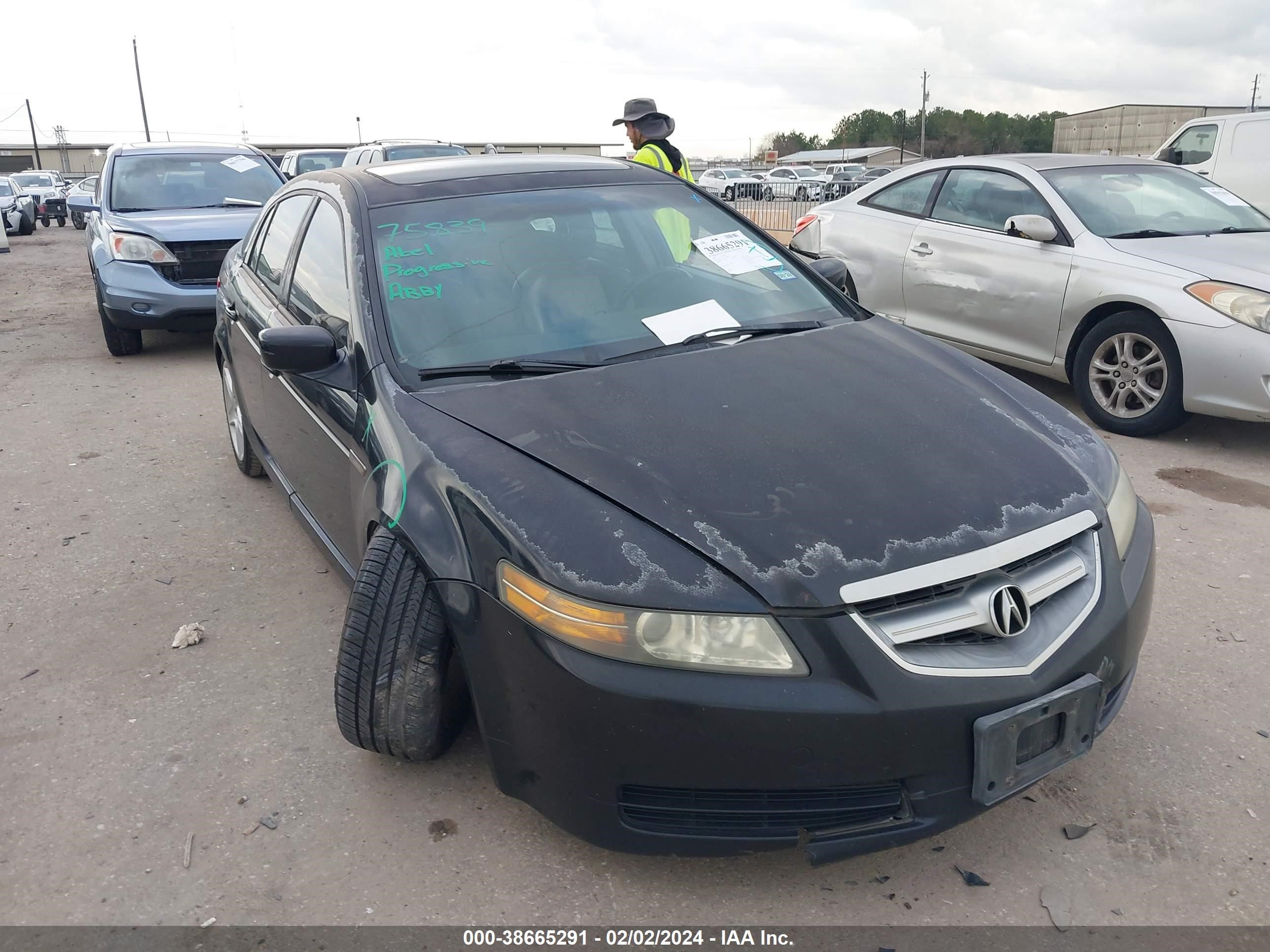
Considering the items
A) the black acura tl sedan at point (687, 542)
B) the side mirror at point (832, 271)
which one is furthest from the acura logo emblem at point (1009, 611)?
the side mirror at point (832, 271)

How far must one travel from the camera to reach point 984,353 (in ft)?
20.5

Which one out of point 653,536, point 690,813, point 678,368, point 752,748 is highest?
point 678,368

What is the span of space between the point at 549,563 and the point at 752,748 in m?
0.55

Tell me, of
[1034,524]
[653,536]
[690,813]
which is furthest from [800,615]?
[1034,524]

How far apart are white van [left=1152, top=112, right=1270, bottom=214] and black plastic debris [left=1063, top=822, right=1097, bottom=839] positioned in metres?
9.57

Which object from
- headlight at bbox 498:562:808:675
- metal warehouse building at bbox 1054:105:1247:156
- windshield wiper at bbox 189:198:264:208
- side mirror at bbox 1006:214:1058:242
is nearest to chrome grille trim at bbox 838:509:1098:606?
headlight at bbox 498:562:808:675

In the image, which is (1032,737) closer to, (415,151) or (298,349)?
(298,349)

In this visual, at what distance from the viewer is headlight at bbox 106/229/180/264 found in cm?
760

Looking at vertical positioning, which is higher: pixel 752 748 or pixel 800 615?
pixel 800 615

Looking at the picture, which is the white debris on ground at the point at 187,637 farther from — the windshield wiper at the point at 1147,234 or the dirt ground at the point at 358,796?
the windshield wiper at the point at 1147,234

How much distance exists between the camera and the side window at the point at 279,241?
3871mm

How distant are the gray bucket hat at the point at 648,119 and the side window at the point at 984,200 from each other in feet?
6.28

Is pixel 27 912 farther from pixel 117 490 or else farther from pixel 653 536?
pixel 117 490

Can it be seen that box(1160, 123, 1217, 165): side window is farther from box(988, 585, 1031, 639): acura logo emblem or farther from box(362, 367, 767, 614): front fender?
box(362, 367, 767, 614): front fender
